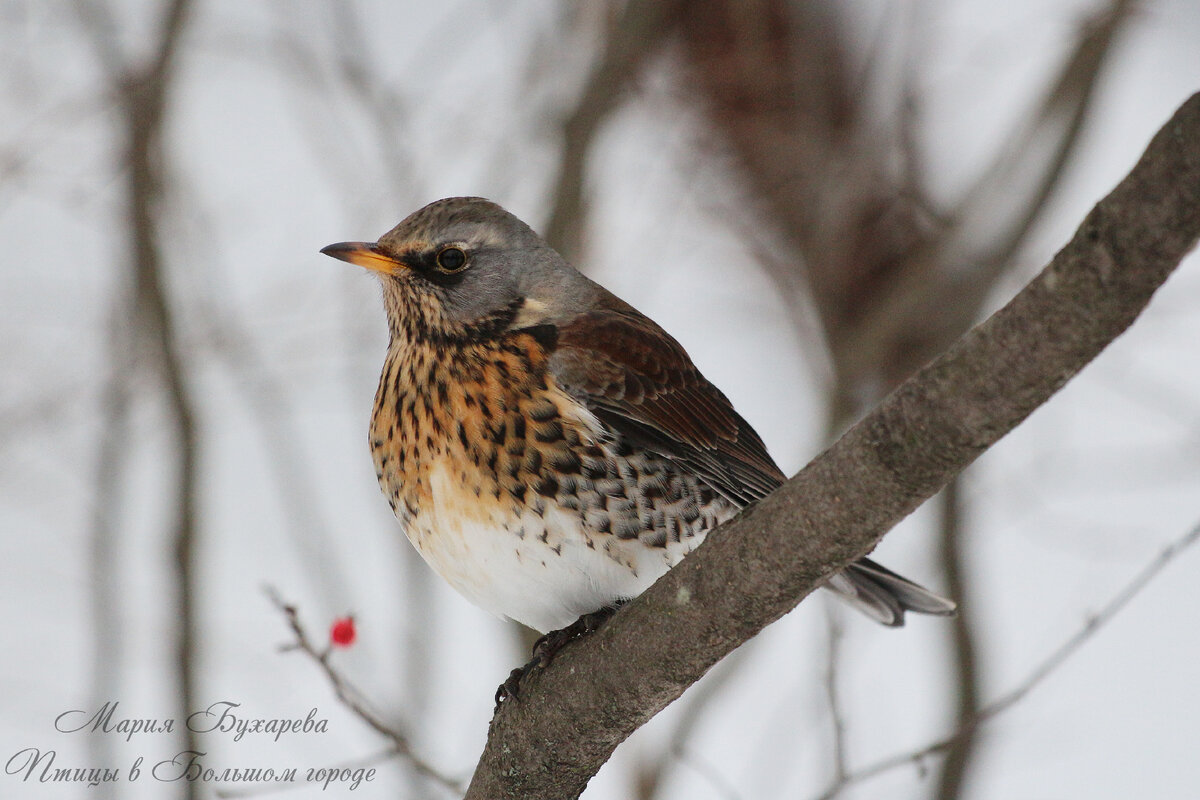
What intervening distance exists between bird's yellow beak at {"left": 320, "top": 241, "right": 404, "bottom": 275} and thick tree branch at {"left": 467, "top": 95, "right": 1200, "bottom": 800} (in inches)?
51.4

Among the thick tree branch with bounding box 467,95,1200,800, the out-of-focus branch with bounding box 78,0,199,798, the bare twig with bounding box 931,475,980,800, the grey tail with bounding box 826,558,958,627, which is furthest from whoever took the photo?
the bare twig with bounding box 931,475,980,800

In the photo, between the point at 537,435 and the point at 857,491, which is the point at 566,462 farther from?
the point at 857,491

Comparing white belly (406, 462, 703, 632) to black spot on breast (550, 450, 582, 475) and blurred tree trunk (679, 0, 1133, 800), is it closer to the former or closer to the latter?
black spot on breast (550, 450, 582, 475)

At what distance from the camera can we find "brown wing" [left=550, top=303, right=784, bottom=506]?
11.8ft

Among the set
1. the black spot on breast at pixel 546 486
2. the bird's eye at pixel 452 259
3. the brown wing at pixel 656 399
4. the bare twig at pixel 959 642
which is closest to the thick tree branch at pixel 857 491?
the black spot on breast at pixel 546 486

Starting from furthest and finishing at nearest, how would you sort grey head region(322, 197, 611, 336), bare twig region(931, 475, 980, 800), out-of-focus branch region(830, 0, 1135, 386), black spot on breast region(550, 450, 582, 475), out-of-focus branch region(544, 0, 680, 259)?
out-of-focus branch region(830, 0, 1135, 386) → out-of-focus branch region(544, 0, 680, 259) → bare twig region(931, 475, 980, 800) → grey head region(322, 197, 611, 336) → black spot on breast region(550, 450, 582, 475)

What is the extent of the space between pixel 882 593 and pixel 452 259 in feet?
5.78

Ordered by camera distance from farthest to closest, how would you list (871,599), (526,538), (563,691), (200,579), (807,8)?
(807,8)
(200,579)
(871,599)
(526,538)
(563,691)

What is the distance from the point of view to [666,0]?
604 centimetres

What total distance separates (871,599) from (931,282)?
90.7 inches

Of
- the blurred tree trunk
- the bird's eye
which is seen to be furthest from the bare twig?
the bird's eye

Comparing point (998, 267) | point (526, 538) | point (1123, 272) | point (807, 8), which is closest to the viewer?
point (1123, 272)

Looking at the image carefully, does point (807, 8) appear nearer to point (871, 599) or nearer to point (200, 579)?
point (871, 599)

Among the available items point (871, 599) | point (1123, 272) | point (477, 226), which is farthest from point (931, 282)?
point (1123, 272)
